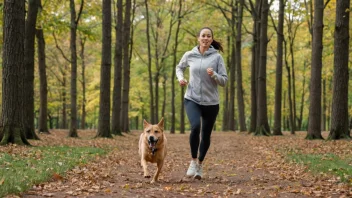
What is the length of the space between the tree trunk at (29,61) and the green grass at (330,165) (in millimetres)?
9631

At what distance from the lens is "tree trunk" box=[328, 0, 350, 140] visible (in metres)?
14.5

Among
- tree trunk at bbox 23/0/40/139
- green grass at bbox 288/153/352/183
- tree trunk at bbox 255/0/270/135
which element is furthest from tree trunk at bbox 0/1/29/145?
tree trunk at bbox 255/0/270/135

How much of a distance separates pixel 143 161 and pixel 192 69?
1826 millimetres

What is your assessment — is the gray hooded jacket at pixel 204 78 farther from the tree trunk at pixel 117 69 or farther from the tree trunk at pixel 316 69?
the tree trunk at pixel 117 69

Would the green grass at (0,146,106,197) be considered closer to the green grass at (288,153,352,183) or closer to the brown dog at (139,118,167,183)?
the brown dog at (139,118,167,183)

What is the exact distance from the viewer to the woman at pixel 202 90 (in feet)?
23.7

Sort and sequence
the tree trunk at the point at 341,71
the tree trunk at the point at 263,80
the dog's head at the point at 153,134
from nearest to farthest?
the dog's head at the point at 153,134 → the tree trunk at the point at 341,71 → the tree trunk at the point at 263,80

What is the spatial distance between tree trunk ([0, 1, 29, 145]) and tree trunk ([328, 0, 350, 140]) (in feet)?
34.2

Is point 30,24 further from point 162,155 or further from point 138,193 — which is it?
point 138,193

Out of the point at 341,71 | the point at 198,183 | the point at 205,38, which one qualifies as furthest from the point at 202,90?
the point at 341,71

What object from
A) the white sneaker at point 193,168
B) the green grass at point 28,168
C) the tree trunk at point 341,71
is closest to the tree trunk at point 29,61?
the green grass at point 28,168

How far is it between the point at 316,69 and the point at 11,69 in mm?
11269

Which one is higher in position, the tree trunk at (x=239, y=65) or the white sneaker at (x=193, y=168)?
the tree trunk at (x=239, y=65)

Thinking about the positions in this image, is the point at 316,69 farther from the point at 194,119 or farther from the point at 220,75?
the point at 194,119
